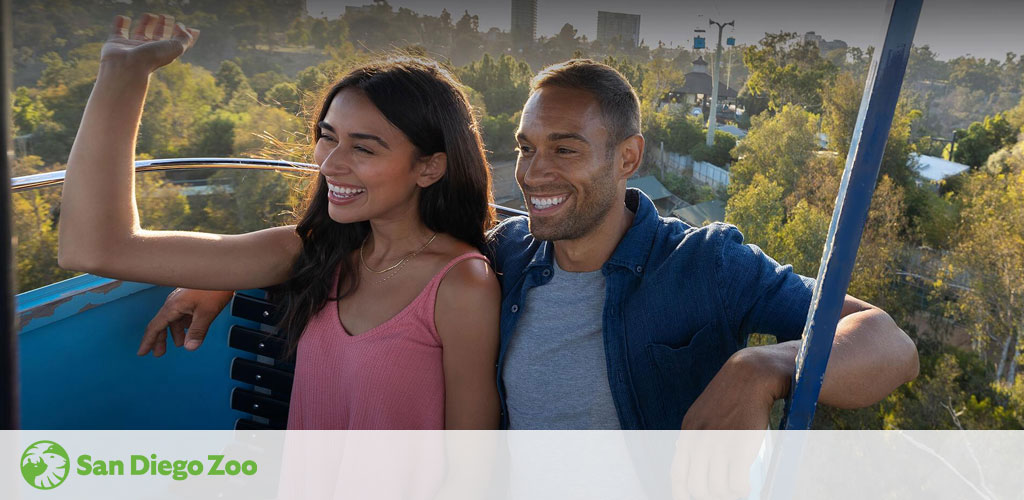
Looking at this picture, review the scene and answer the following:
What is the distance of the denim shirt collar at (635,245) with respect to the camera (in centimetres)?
140

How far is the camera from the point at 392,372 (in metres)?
1.38

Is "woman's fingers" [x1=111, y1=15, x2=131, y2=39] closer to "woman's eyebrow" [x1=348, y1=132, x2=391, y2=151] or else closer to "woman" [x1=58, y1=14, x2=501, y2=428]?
"woman" [x1=58, y1=14, x2=501, y2=428]

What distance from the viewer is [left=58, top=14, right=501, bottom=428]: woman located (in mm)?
1380

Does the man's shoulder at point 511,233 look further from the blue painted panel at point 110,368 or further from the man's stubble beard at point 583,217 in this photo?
the blue painted panel at point 110,368

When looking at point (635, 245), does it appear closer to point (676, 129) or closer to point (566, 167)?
point (566, 167)

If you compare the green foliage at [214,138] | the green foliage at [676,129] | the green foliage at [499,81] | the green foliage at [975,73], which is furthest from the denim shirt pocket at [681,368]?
the green foliage at [975,73]

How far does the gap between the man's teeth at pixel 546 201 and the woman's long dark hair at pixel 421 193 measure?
128 millimetres

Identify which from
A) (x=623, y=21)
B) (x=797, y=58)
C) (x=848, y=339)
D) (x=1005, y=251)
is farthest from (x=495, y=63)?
(x=1005, y=251)

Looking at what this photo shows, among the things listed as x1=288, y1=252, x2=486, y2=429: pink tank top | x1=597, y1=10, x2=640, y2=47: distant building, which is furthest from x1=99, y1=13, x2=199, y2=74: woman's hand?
x1=597, y1=10, x2=640, y2=47: distant building

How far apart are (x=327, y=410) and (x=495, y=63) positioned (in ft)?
17.5

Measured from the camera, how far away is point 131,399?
180 centimetres
